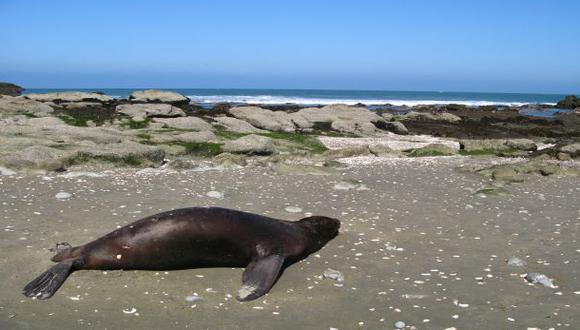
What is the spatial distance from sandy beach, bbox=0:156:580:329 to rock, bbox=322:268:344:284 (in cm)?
9

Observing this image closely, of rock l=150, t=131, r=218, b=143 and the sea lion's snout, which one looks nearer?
the sea lion's snout

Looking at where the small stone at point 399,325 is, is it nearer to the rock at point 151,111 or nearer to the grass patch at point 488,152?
the grass patch at point 488,152

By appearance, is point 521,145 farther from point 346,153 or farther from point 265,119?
point 265,119

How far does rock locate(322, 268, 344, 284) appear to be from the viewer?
7656 millimetres

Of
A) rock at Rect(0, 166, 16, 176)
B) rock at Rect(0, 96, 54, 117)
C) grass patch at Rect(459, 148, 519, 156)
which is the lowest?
grass patch at Rect(459, 148, 519, 156)

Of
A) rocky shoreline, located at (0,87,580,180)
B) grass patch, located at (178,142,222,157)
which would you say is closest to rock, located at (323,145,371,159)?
rocky shoreline, located at (0,87,580,180)

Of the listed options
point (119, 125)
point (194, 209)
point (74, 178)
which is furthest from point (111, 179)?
point (119, 125)

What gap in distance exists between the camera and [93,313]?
251 inches

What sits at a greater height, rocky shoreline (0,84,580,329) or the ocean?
rocky shoreline (0,84,580,329)

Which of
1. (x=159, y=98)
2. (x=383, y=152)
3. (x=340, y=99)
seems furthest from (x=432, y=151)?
(x=340, y=99)

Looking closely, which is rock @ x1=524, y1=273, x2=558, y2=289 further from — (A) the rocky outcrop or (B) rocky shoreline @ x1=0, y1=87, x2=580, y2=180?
(A) the rocky outcrop

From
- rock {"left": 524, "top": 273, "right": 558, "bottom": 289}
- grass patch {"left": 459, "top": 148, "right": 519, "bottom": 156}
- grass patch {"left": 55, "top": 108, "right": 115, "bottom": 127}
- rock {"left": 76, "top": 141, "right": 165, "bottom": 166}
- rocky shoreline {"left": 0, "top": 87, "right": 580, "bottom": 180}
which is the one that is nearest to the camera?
rock {"left": 524, "top": 273, "right": 558, "bottom": 289}

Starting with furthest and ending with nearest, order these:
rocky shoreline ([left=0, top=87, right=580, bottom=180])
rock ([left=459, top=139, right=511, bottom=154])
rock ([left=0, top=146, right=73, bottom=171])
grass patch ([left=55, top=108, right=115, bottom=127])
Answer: grass patch ([left=55, top=108, right=115, bottom=127]), rock ([left=459, top=139, right=511, bottom=154]), rocky shoreline ([left=0, top=87, right=580, bottom=180]), rock ([left=0, top=146, right=73, bottom=171])

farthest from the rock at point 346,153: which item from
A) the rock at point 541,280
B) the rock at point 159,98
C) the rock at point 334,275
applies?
the rock at point 159,98
